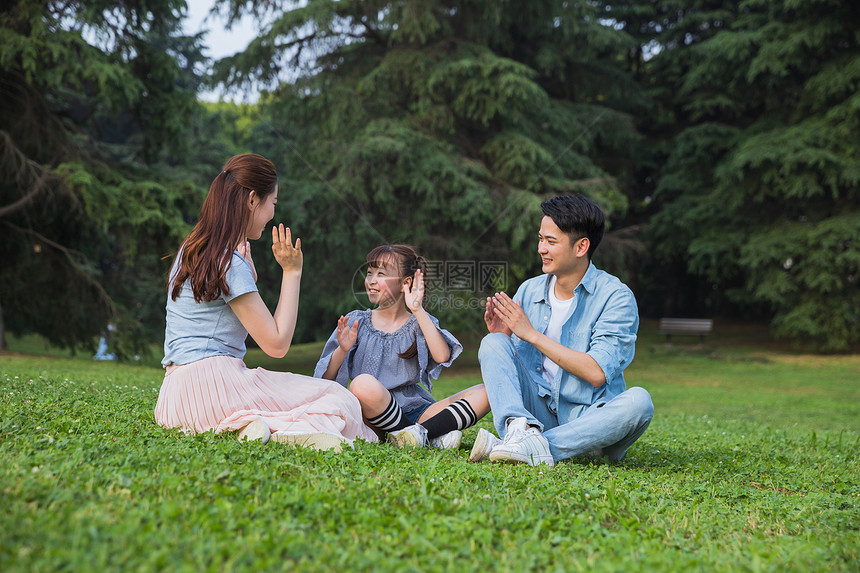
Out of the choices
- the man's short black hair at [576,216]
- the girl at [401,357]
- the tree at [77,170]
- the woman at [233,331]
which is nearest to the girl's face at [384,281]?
the girl at [401,357]

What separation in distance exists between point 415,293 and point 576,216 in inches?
41.8

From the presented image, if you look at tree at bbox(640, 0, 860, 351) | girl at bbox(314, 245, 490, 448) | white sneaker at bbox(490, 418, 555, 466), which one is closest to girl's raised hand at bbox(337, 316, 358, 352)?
girl at bbox(314, 245, 490, 448)

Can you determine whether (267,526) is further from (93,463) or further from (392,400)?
(392,400)

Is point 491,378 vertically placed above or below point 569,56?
→ below

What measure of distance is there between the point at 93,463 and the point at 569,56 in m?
18.1

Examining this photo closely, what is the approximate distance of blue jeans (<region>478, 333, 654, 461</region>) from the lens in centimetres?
385

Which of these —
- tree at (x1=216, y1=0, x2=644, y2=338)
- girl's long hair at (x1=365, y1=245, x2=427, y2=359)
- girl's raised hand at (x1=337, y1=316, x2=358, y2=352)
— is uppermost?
tree at (x1=216, y1=0, x2=644, y2=338)

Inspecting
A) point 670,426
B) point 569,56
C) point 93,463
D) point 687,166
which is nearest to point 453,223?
point 569,56

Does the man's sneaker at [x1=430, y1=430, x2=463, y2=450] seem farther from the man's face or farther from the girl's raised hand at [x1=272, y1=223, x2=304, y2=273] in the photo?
the girl's raised hand at [x1=272, y1=223, x2=304, y2=273]

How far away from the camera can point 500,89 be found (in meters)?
15.1

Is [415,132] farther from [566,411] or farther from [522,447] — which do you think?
[522,447]

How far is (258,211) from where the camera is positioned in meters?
3.81

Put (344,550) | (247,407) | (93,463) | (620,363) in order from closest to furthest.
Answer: (344,550) < (93,463) < (247,407) < (620,363)

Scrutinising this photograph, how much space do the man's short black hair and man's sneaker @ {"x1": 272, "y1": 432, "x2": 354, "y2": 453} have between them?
1804 mm
